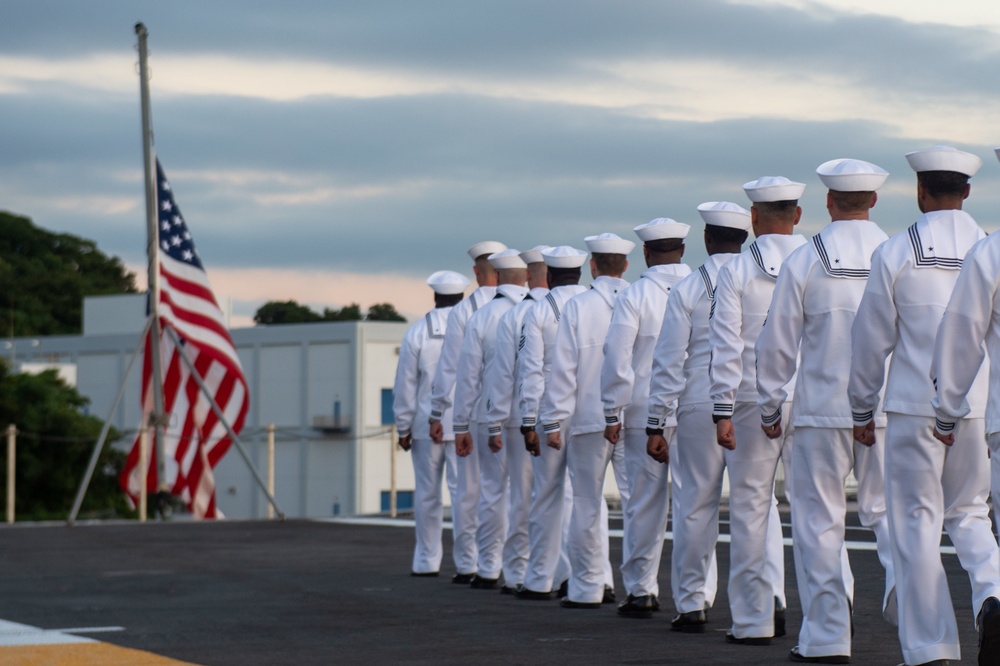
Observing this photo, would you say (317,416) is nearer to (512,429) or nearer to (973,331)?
(512,429)

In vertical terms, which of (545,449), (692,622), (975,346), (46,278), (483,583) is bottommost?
(483,583)

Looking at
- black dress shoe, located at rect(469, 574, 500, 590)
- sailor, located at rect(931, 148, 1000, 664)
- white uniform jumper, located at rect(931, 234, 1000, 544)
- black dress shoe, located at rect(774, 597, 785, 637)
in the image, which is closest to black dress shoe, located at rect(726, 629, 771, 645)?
black dress shoe, located at rect(774, 597, 785, 637)

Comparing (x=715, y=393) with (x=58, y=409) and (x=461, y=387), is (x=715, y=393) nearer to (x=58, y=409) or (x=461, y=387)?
(x=461, y=387)

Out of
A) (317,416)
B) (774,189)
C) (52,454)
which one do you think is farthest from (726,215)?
(317,416)

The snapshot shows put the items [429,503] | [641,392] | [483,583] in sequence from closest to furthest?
[641,392], [483,583], [429,503]

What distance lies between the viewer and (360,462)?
5928 cm

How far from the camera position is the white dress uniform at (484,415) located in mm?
12750

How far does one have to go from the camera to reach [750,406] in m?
8.80

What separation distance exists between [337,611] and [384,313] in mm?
71363

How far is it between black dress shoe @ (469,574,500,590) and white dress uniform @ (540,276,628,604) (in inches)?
60.9

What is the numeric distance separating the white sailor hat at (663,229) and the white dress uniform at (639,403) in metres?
0.03

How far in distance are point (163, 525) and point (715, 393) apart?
43.0 ft

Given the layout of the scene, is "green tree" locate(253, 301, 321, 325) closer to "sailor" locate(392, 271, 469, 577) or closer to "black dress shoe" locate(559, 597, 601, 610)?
"sailor" locate(392, 271, 469, 577)

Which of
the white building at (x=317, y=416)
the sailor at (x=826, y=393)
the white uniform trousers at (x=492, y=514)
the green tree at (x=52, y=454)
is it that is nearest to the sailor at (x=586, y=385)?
the white uniform trousers at (x=492, y=514)
